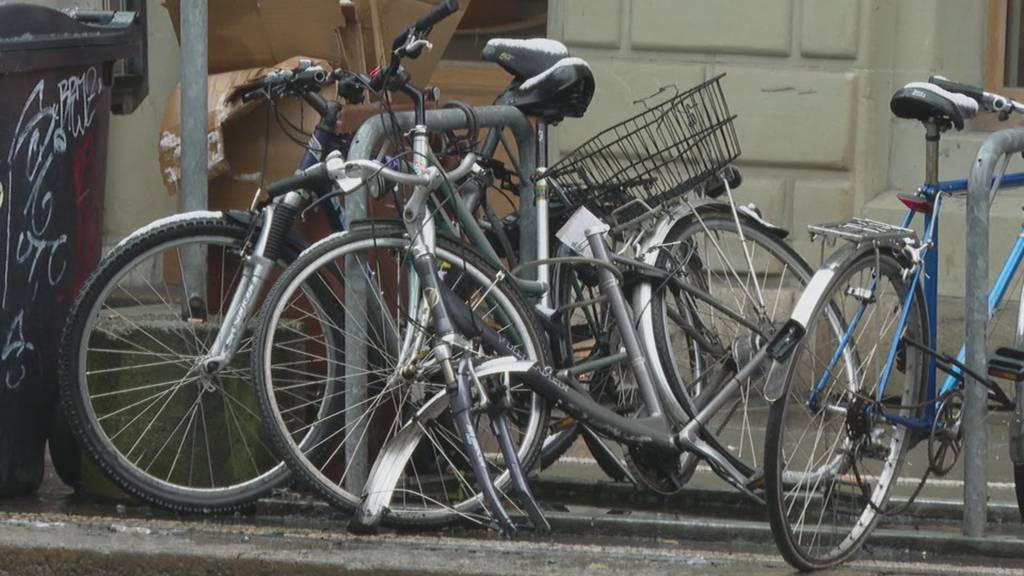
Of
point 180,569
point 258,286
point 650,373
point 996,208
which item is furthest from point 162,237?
point 996,208

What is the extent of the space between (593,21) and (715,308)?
2804 millimetres

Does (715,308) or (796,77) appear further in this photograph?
(796,77)

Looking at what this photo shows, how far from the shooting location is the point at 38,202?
181 inches

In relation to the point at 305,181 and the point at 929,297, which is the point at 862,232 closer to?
the point at 929,297

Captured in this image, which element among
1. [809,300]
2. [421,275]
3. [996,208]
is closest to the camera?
[809,300]

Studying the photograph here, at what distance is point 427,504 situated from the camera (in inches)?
176

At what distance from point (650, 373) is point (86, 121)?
5.48ft

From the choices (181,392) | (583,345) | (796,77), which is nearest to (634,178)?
(583,345)

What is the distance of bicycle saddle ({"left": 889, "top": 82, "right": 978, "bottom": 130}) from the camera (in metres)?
4.30

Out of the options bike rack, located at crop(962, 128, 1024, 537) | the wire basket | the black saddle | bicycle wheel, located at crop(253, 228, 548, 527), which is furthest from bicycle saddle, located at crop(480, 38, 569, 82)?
bike rack, located at crop(962, 128, 1024, 537)

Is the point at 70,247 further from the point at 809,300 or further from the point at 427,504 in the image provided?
the point at 809,300

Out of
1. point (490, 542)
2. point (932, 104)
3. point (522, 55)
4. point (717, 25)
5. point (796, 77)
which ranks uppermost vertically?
point (717, 25)

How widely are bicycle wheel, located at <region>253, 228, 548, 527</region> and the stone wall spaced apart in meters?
2.92

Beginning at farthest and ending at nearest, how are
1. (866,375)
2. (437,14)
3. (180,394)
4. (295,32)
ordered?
(295,32)
(180,394)
(437,14)
(866,375)
